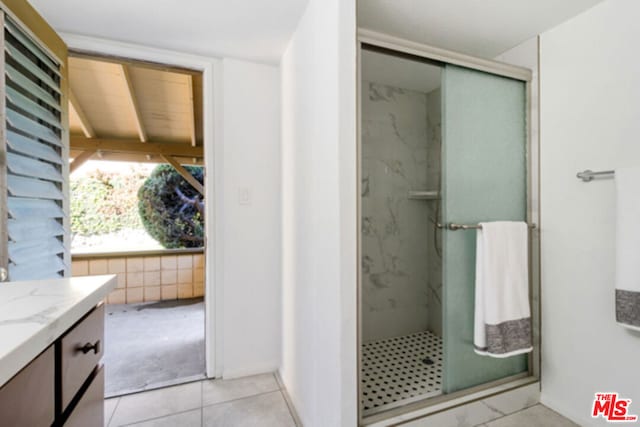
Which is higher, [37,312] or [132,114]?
[132,114]

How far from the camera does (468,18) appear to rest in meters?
1.54

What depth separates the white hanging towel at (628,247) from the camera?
3.99 ft

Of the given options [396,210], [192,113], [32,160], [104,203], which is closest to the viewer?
[32,160]

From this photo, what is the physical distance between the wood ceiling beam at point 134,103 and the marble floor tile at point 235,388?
2485 mm

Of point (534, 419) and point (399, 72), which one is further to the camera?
point (399, 72)

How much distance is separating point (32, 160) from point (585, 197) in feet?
8.52

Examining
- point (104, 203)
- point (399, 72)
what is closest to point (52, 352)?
point (399, 72)

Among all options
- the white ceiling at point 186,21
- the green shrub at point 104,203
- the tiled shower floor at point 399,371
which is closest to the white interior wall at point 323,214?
the white ceiling at point 186,21

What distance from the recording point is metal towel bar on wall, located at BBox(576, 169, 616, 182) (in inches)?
53.6

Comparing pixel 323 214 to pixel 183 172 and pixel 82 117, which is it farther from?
pixel 82 117

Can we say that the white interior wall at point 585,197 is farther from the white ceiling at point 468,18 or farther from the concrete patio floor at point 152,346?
the concrete patio floor at point 152,346

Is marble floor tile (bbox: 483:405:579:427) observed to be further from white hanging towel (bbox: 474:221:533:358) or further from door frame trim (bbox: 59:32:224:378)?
door frame trim (bbox: 59:32:224:378)

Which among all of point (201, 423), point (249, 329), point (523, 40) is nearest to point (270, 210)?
point (249, 329)

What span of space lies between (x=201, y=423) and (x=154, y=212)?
3648 millimetres
